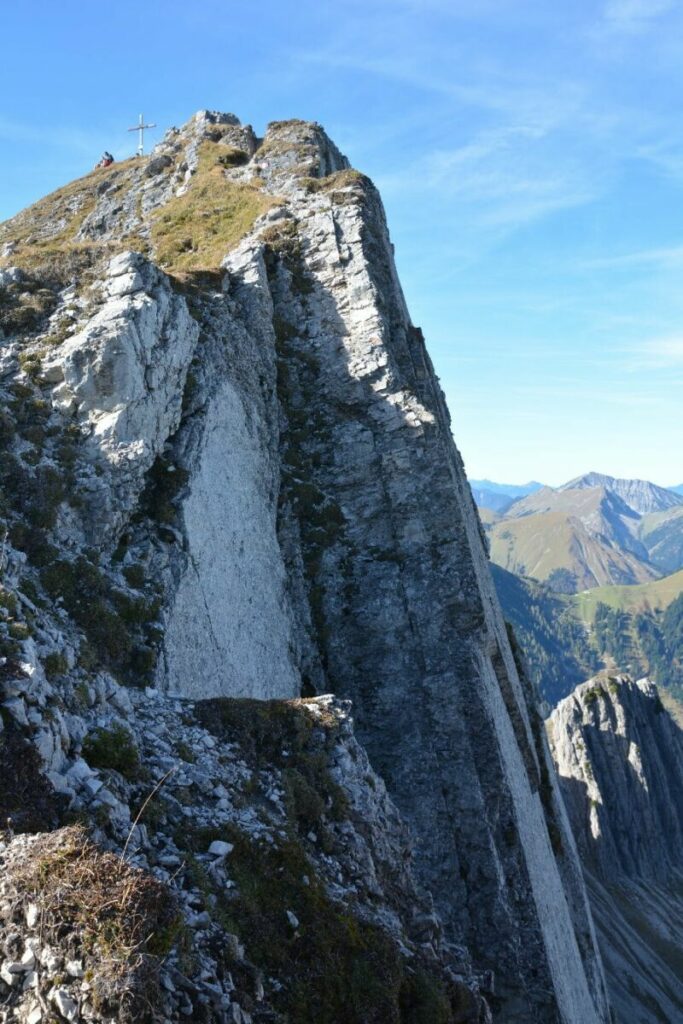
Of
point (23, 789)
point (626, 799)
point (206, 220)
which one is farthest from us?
point (626, 799)

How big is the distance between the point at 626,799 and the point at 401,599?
129845 millimetres

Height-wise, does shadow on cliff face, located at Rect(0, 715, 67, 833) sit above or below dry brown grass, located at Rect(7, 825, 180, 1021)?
above

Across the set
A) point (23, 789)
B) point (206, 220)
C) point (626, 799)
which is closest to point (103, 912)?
point (23, 789)

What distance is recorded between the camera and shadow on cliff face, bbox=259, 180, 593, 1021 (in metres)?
31.2

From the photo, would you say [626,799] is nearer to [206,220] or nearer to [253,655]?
[206,220]

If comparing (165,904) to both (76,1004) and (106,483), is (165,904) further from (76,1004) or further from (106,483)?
(106,483)

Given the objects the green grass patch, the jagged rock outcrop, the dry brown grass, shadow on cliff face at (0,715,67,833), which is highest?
the green grass patch

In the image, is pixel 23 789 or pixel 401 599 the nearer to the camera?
pixel 23 789

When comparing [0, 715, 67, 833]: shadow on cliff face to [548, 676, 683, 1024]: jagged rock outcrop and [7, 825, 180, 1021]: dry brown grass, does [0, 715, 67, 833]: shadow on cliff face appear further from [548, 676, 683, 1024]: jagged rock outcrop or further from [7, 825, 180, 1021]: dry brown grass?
[548, 676, 683, 1024]: jagged rock outcrop

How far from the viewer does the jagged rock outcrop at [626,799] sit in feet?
419

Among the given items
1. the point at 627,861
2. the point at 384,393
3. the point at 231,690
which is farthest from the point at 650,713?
the point at 231,690

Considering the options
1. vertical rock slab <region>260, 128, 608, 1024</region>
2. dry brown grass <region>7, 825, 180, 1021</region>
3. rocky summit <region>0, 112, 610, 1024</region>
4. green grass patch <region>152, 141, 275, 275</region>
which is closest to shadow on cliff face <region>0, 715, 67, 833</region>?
rocky summit <region>0, 112, 610, 1024</region>

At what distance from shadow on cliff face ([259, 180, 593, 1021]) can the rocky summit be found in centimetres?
13

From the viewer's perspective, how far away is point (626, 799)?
470 ft
